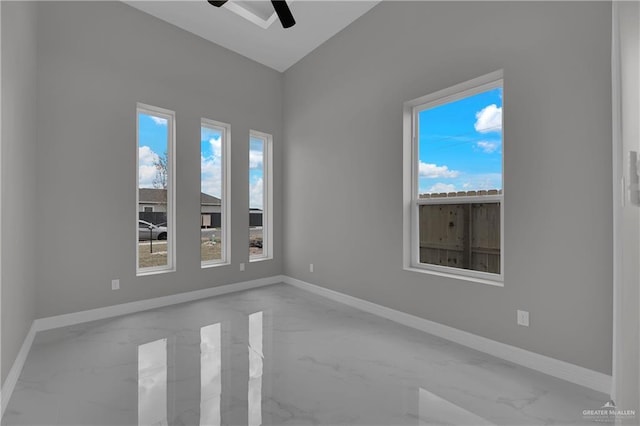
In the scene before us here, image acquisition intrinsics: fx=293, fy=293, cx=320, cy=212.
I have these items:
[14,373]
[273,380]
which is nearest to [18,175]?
[14,373]

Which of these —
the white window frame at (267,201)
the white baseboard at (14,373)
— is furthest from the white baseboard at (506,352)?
the white baseboard at (14,373)

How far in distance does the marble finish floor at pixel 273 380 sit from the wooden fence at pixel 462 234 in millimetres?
766

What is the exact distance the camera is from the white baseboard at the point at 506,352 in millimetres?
1935

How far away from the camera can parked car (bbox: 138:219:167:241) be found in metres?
3.61

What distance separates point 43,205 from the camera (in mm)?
2855

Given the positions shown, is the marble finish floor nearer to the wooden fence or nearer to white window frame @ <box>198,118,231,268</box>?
the wooden fence

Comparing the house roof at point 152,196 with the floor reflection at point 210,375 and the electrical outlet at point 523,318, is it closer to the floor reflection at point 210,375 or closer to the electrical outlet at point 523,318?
the floor reflection at point 210,375

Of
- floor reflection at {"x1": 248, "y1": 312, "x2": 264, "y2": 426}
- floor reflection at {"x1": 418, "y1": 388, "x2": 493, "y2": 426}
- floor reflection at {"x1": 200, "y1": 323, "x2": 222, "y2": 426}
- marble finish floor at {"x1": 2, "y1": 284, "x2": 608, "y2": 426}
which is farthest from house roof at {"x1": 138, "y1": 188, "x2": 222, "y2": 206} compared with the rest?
floor reflection at {"x1": 418, "y1": 388, "x2": 493, "y2": 426}

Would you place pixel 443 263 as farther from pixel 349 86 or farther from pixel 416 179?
pixel 349 86

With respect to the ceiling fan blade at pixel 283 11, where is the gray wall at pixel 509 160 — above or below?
below

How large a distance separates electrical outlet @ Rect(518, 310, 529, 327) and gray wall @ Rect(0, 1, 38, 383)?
347cm

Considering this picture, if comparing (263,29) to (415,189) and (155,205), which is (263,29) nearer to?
(155,205)

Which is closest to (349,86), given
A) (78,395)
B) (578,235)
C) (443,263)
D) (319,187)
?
(319,187)

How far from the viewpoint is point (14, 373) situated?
6.39 feet
